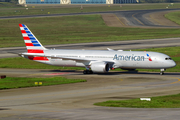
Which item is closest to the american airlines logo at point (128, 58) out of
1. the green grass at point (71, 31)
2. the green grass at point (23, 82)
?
the green grass at point (23, 82)

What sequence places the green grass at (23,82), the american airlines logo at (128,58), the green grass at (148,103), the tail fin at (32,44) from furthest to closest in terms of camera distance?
the tail fin at (32,44)
the american airlines logo at (128,58)
the green grass at (23,82)
the green grass at (148,103)

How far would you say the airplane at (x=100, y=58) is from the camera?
195ft

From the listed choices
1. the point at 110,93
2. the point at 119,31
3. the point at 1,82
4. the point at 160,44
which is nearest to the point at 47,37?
the point at 119,31

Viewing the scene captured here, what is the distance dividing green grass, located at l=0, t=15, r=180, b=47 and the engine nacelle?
172 ft

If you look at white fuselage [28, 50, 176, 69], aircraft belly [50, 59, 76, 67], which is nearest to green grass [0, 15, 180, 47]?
aircraft belly [50, 59, 76, 67]

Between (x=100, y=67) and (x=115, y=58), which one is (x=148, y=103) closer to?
(x=100, y=67)

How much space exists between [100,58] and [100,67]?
323 centimetres

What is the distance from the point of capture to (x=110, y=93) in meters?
40.9

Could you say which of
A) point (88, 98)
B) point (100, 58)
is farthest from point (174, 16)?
point (88, 98)

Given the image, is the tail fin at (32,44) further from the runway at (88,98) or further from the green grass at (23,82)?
the green grass at (23,82)

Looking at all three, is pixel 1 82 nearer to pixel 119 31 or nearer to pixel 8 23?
pixel 119 31

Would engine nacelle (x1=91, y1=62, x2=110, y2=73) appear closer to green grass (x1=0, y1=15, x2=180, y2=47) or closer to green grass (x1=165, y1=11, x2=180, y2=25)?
green grass (x1=0, y1=15, x2=180, y2=47)

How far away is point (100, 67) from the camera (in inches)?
2355

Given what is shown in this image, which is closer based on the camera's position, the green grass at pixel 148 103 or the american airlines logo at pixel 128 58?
the green grass at pixel 148 103
